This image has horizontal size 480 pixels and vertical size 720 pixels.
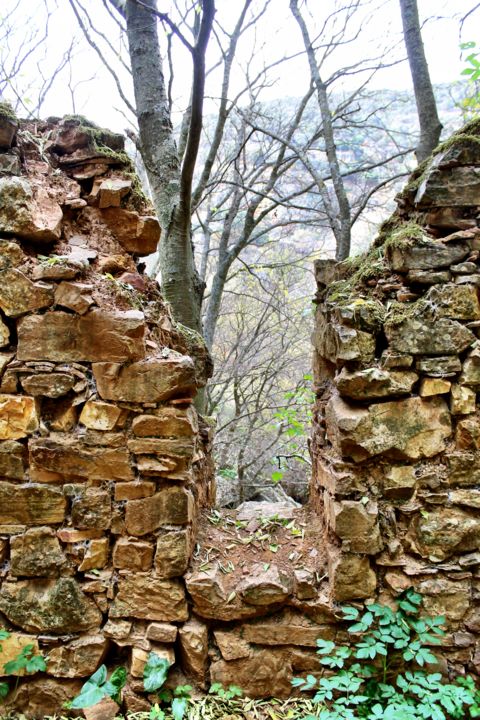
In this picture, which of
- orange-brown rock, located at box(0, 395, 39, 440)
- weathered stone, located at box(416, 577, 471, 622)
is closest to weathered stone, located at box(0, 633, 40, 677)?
orange-brown rock, located at box(0, 395, 39, 440)

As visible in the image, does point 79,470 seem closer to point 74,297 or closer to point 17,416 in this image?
point 17,416

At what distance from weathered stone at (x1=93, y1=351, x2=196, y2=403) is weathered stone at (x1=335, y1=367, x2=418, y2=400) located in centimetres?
87

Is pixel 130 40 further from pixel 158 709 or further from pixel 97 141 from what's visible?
pixel 158 709

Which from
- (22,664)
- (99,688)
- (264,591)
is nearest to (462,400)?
(264,591)

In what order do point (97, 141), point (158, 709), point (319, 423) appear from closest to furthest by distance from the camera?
point (158, 709)
point (97, 141)
point (319, 423)

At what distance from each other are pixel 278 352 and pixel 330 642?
18.3ft

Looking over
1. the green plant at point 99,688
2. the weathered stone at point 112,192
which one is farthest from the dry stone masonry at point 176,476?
the weathered stone at point 112,192

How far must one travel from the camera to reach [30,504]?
88.7 inches

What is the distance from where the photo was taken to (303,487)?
6.46 m

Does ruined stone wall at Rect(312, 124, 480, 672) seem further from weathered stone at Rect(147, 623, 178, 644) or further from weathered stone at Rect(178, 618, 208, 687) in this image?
weathered stone at Rect(147, 623, 178, 644)

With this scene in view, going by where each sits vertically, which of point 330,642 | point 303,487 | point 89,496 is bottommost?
point 303,487

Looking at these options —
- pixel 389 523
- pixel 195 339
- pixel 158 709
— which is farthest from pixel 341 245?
pixel 158 709

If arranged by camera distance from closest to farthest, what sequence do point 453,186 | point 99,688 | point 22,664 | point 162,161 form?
point 99,688 → point 22,664 → point 453,186 → point 162,161

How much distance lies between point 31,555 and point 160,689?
3.07ft
